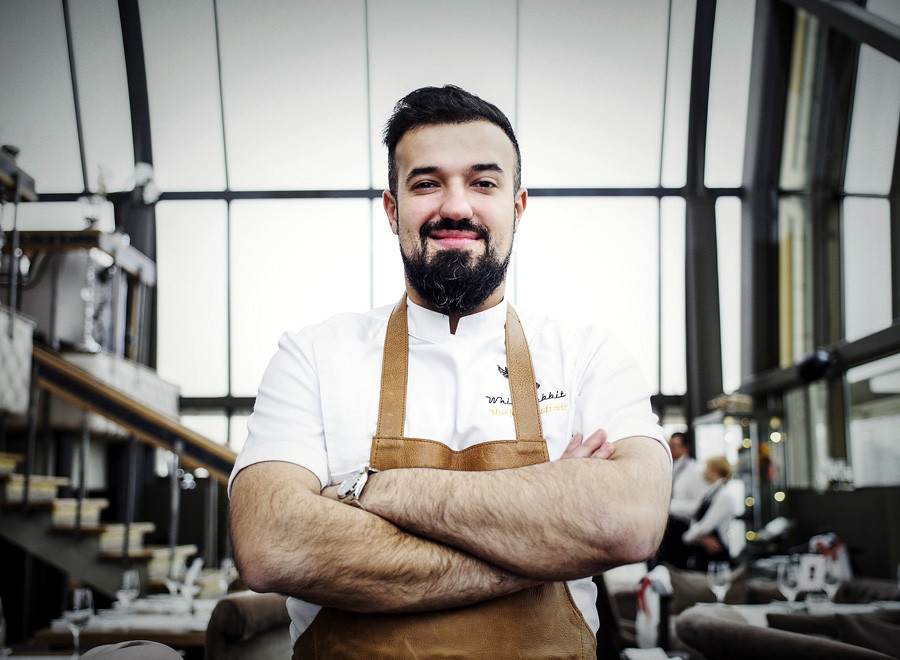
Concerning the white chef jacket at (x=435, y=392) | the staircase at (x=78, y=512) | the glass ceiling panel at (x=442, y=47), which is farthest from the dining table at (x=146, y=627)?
the glass ceiling panel at (x=442, y=47)

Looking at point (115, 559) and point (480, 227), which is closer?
point (480, 227)

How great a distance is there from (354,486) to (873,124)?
6.19 meters

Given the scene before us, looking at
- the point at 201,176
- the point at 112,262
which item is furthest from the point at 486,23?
the point at 112,262

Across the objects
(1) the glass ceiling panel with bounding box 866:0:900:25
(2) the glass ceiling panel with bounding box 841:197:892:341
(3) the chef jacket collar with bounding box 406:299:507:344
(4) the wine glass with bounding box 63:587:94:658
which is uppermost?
(1) the glass ceiling panel with bounding box 866:0:900:25

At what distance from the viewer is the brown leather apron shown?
3.81 ft

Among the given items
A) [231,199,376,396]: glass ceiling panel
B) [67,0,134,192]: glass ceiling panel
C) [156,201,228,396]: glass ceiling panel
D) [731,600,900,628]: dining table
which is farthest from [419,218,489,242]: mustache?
[156,201,228,396]: glass ceiling panel

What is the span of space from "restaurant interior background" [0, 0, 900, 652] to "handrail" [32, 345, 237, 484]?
9.29 ft

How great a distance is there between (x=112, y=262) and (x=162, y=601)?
14.4 feet

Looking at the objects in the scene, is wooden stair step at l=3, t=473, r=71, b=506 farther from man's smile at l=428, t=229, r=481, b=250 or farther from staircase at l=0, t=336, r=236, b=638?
man's smile at l=428, t=229, r=481, b=250

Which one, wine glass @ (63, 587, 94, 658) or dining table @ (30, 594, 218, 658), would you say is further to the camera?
dining table @ (30, 594, 218, 658)

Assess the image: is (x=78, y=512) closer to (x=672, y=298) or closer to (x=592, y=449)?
(x=592, y=449)

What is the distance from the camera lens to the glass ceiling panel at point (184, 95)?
824 centimetres

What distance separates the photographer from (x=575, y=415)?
1.39 meters

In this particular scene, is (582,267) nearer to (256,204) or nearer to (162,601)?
(256,204)
